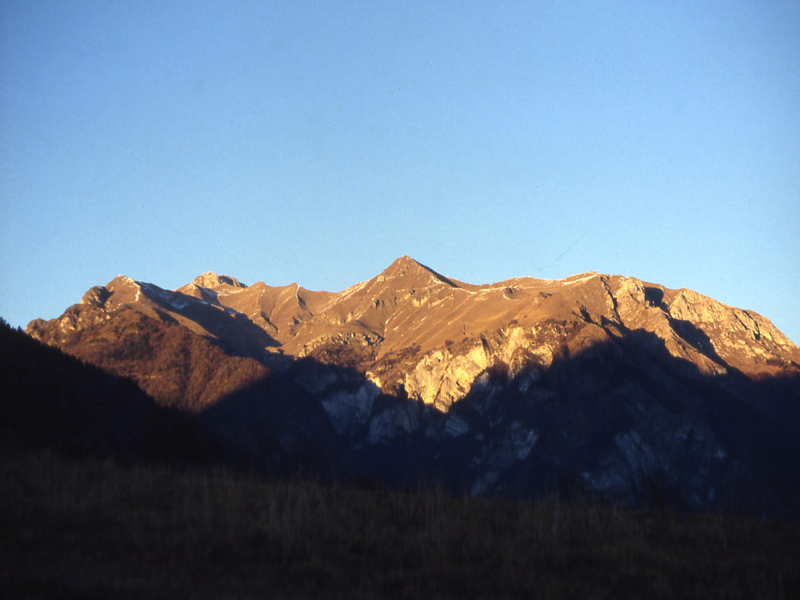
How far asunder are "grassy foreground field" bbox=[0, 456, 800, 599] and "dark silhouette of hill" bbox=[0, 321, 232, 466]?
34.5 ft

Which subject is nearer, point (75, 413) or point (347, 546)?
point (347, 546)

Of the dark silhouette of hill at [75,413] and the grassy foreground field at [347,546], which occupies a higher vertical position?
the dark silhouette of hill at [75,413]

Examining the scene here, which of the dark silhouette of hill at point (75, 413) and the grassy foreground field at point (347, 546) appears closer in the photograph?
the grassy foreground field at point (347, 546)

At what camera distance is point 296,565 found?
1323 centimetres

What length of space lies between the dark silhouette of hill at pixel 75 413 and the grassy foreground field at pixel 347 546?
1051 centimetres

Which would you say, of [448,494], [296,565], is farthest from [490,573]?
[448,494]

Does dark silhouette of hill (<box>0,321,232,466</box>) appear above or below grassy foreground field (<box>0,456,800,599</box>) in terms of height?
above

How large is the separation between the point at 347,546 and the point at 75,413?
1427 inches

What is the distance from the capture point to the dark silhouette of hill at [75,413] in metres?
35.3

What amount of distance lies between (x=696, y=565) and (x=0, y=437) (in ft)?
93.0

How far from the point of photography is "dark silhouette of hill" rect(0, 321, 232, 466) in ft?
116

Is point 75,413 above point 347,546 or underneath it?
above

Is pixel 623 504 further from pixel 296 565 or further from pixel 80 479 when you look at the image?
pixel 80 479

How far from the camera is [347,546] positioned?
14.6 m
